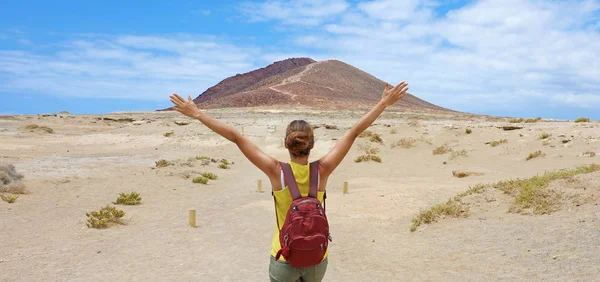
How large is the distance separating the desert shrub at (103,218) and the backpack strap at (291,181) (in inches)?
331

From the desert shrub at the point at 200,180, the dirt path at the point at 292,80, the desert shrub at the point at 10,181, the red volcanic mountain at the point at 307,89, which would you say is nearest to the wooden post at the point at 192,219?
the desert shrub at the point at 10,181

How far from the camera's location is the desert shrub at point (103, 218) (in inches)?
397

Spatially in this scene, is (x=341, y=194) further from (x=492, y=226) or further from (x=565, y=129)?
(x=565, y=129)

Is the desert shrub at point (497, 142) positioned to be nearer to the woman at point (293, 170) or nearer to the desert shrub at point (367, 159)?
the desert shrub at point (367, 159)

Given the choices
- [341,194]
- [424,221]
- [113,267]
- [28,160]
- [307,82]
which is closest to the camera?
[113,267]

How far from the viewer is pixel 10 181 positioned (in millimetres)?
13609

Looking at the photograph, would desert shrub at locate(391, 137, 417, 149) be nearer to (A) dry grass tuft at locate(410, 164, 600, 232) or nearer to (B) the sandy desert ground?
(B) the sandy desert ground

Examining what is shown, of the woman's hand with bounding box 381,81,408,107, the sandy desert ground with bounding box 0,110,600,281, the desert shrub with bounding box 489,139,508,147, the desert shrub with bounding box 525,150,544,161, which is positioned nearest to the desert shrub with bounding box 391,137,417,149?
the desert shrub with bounding box 489,139,508,147

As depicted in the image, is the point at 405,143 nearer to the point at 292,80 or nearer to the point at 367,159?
the point at 367,159

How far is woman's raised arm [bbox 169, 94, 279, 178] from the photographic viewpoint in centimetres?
300

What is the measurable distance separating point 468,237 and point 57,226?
8.45 m

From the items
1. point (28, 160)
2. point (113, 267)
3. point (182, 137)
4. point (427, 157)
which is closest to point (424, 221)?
point (113, 267)

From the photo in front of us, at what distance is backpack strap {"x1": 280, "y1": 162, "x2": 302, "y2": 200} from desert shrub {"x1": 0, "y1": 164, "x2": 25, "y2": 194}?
12.7 meters

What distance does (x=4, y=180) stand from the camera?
44.3 feet
